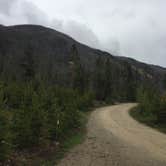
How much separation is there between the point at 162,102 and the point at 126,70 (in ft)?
237

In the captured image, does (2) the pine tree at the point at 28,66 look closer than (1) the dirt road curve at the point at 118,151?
No

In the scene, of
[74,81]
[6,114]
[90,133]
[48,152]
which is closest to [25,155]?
[48,152]

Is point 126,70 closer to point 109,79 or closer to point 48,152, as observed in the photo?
point 109,79

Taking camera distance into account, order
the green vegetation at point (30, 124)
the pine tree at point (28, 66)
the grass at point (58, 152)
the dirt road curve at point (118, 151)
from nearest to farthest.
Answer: the green vegetation at point (30, 124), the grass at point (58, 152), the dirt road curve at point (118, 151), the pine tree at point (28, 66)

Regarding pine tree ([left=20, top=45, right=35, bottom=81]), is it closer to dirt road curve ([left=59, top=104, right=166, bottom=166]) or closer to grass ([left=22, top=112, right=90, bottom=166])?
grass ([left=22, top=112, right=90, bottom=166])

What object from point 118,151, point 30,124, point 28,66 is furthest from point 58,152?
point 28,66

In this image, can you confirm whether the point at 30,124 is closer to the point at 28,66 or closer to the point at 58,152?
the point at 58,152

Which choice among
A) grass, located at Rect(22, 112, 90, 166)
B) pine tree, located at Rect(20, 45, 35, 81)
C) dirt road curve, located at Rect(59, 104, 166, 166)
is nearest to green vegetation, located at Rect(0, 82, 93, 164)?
grass, located at Rect(22, 112, 90, 166)

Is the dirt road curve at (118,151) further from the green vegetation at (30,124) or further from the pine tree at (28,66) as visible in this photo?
the pine tree at (28,66)

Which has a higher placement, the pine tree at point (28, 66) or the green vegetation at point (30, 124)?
the pine tree at point (28, 66)

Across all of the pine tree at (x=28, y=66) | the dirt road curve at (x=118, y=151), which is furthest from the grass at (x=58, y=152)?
the pine tree at (x=28, y=66)

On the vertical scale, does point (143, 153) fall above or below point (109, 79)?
below

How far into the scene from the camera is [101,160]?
1241cm

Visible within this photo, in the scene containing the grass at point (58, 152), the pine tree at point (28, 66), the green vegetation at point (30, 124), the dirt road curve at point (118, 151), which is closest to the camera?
the green vegetation at point (30, 124)
